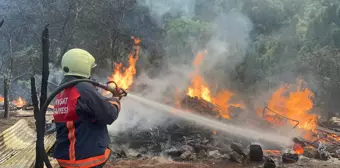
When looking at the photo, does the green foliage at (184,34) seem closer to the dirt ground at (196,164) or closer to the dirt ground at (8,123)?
the dirt ground at (8,123)

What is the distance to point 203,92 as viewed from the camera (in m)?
16.8

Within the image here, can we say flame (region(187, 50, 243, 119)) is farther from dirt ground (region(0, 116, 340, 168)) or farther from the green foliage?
dirt ground (region(0, 116, 340, 168))

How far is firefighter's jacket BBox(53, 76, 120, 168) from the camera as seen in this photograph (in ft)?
10.1

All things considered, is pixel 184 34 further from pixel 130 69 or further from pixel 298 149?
pixel 298 149

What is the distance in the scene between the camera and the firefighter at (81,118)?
309 centimetres

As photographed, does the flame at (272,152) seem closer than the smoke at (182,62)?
Yes

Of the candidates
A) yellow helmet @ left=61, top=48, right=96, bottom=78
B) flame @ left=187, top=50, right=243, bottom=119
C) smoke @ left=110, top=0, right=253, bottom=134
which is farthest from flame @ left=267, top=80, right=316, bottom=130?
yellow helmet @ left=61, top=48, right=96, bottom=78

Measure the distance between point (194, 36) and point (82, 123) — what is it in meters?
21.7

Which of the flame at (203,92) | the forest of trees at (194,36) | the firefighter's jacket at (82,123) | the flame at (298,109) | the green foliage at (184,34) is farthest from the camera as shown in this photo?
the green foliage at (184,34)

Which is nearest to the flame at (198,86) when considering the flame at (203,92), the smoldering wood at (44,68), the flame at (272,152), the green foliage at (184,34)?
the flame at (203,92)

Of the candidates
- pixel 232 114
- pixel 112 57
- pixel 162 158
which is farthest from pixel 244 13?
pixel 162 158

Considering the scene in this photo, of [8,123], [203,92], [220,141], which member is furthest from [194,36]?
[8,123]

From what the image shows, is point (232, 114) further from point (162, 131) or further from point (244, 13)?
point (244, 13)

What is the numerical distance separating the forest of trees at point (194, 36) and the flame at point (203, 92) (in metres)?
0.75
